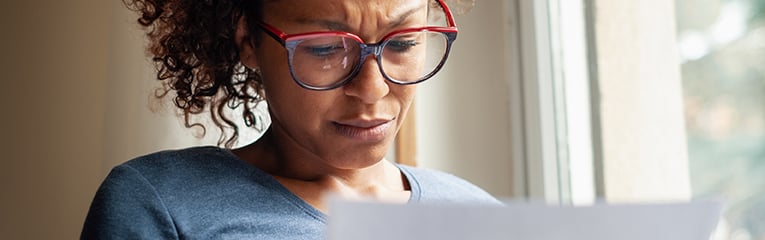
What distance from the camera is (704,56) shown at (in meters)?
1.28

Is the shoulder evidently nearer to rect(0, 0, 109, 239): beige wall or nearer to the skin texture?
the skin texture

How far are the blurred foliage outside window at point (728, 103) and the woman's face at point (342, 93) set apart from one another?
1.68 ft

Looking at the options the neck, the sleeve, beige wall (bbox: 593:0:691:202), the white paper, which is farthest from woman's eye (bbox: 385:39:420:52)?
beige wall (bbox: 593:0:691:202)

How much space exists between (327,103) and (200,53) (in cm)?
25

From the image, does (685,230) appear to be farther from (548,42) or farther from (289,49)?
(548,42)

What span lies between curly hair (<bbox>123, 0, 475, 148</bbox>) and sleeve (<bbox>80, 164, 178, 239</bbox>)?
24cm

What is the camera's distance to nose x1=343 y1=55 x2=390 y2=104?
94cm

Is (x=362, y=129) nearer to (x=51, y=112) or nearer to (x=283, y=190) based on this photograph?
(x=283, y=190)

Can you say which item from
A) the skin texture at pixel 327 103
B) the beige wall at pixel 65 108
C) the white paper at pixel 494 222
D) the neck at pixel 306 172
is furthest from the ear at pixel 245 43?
the white paper at pixel 494 222

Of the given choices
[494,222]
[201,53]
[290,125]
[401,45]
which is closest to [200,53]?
[201,53]

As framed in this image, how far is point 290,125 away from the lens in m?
1.01

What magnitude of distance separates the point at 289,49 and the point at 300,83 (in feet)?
0.13

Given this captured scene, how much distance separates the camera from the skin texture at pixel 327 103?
0.94m

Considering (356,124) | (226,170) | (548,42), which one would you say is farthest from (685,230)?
(548,42)
